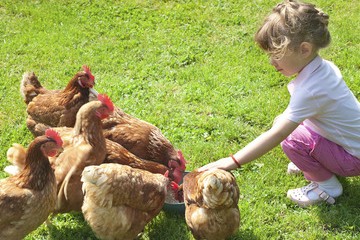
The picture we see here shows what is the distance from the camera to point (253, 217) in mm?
4023

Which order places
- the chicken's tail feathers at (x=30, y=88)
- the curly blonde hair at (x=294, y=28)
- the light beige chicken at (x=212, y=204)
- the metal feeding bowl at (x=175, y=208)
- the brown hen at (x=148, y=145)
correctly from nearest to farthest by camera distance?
the light beige chicken at (x=212, y=204) < the curly blonde hair at (x=294, y=28) < the metal feeding bowl at (x=175, y=208) < the brown hen at (x=148, y=145) < the chicken's tail feathers at (x=30, y=88)

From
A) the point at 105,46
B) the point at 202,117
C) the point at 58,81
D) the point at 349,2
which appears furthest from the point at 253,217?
the point at 349,2

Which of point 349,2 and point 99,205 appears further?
point 349,2

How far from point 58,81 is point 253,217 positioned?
→ 3131 mm

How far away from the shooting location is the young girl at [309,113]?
354 centimetres

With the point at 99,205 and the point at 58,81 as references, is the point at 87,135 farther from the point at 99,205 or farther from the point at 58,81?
the point at 58,81

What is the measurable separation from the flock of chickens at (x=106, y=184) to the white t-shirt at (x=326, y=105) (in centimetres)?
79

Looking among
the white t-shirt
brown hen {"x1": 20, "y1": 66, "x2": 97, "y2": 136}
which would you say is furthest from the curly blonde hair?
brown hen {"x1": 20, "y1": 66, "x2": 97, "y2": 136}

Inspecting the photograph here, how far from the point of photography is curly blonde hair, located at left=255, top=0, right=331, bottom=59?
3.50 m

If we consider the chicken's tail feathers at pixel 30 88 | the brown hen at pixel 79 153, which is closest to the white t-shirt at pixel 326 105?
the brown hen at pixel 79 153

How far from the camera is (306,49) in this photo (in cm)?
358

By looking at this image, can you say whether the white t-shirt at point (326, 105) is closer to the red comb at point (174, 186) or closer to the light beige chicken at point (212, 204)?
the light beige chicken at point (212, 204)

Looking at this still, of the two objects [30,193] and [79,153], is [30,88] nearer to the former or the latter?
[79,153]

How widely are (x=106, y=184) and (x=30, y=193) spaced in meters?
0.58
